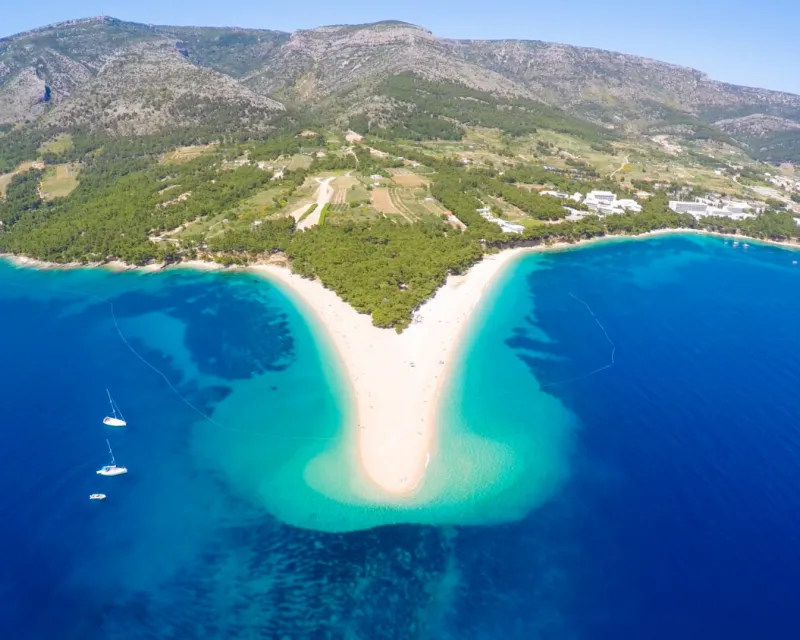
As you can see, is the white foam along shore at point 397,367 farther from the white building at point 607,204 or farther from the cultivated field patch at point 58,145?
the cultivated field patch at point 58,145

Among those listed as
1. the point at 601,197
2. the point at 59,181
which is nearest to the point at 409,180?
the point at 601,197

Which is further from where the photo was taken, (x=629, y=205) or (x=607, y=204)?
(x=629, y=205)

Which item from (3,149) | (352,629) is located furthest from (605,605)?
(3,149)

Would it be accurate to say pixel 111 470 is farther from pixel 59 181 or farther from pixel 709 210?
pixel 709 210

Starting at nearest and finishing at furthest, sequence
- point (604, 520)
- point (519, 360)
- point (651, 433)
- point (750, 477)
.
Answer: point (604, 520), point (750, 477), point (651, 433), point (519, 360)

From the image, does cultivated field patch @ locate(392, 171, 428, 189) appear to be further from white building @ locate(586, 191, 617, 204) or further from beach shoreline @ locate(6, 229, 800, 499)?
beach shoreline @ locate(6, 229, 800, 499)

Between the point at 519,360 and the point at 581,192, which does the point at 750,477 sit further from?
the point at 581,192
